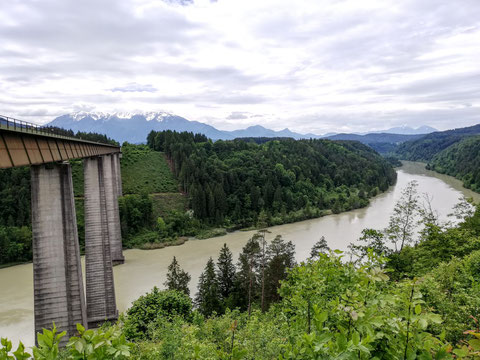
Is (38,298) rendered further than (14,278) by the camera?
No

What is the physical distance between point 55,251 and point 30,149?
4.82 meters

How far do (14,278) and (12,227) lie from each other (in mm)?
9855

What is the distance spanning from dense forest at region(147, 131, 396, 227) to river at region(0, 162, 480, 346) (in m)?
4.84

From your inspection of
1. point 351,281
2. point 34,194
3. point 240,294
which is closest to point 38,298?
point 34,194

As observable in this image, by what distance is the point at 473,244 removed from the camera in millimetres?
14664

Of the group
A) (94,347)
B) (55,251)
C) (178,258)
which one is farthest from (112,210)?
(94,347)

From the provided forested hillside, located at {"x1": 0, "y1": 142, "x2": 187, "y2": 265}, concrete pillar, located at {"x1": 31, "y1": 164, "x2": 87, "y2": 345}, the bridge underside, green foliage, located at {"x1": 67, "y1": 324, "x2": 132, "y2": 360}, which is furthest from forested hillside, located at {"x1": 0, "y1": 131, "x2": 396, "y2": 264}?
green foliage, located at {"x1": 67, "y1": 324, "x2": 132, "y2": 360}

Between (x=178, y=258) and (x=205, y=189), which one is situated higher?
(x=205, y=189)

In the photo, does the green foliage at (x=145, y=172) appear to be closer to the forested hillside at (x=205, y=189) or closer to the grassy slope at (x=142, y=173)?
the grassy slope at (x=142, y=173)

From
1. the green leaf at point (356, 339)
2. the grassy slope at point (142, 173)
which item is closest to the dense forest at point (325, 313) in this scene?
the green leaf at point (356, 339)

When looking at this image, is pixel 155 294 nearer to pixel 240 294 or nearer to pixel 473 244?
pixel 240 294

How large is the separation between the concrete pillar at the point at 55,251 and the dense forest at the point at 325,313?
3.02 metres

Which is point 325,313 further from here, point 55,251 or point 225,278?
point 225,278

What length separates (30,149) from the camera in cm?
1080
